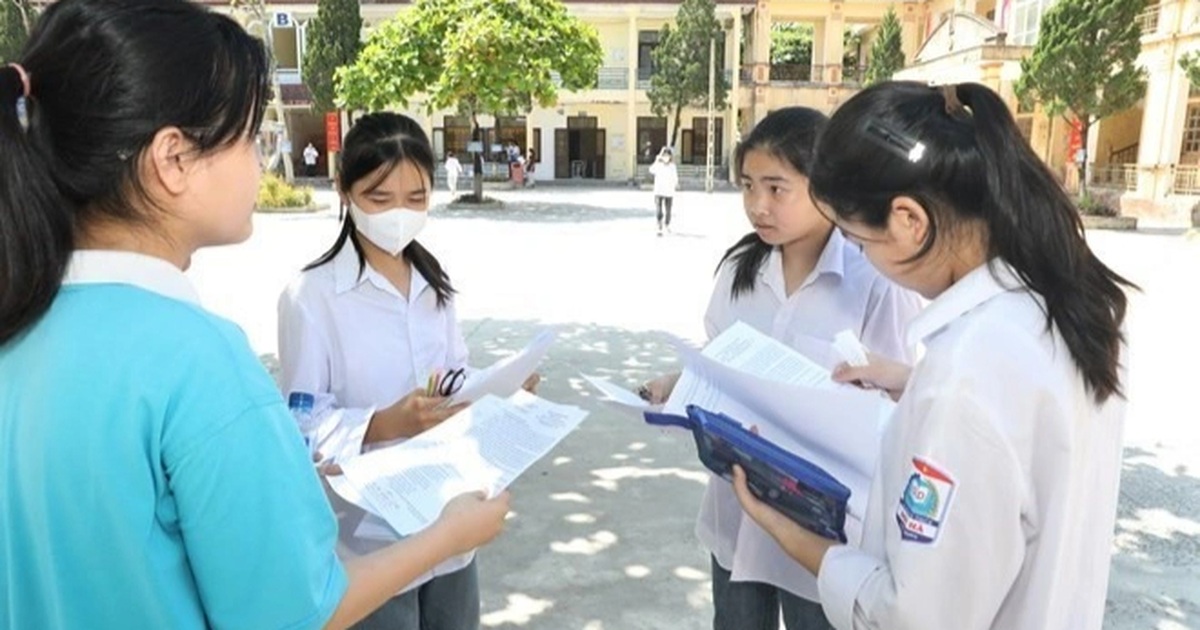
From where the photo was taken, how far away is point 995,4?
2367 cm

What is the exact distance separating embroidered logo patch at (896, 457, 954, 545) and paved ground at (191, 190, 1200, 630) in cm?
165

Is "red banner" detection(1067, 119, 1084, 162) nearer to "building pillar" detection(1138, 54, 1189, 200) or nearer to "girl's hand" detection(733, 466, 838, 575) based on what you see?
"building pillar" detection(1138, 54, 1189, 200)

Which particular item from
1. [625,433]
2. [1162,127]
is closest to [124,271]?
[625,433]

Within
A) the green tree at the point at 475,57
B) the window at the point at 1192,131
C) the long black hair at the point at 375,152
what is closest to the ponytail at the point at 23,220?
the long black hair at the point at 375,152

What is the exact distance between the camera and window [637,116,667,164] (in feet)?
90.3

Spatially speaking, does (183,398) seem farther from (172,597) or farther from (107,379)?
(172,597)

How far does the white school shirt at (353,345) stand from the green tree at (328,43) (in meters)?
22.3

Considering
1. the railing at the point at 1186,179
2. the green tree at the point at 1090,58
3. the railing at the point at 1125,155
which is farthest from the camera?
the railing at the point at 1125,155

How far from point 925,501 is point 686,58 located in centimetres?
2498

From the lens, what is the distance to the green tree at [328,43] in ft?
73.1

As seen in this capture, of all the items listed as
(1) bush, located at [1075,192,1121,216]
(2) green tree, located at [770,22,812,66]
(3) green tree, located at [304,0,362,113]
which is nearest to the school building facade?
(3) green tree, located at [304,0,362,113]

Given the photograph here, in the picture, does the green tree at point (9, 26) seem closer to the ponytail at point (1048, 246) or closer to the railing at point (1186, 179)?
A: the railing at point (1186, 179)

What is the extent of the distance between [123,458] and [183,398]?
0.07m

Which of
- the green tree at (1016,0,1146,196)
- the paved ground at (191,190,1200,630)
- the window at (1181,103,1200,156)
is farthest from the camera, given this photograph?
the window at (1181,103,1200,156)
